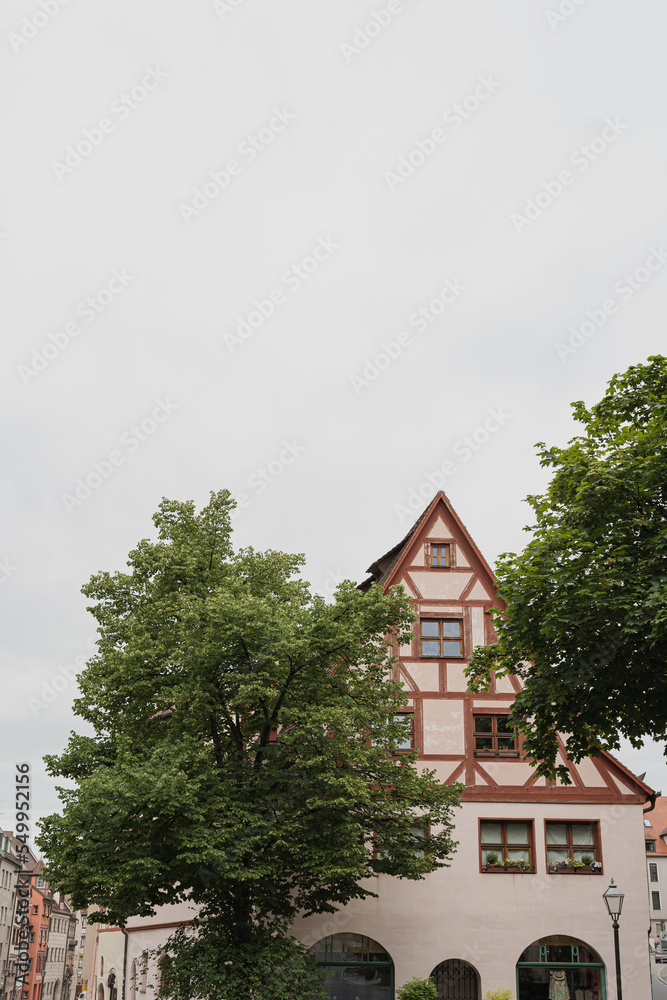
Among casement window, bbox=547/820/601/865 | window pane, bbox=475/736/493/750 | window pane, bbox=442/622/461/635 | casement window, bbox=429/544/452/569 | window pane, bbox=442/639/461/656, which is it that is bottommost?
casement window, bbox=547/820/601/865

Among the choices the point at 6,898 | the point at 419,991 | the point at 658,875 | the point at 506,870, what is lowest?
the point at 419,991

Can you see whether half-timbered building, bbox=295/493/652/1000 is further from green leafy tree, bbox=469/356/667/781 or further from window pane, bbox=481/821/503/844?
green leafy tree, bbox=469/356/667/781

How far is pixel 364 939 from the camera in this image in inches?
1089

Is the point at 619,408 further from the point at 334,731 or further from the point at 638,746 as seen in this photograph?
the point at 334,731

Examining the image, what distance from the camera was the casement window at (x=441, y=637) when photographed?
30.5m

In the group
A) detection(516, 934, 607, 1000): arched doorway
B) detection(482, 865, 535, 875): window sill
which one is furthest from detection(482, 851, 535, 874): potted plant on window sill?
detection(516, 934, 607, 1000): arched doorway

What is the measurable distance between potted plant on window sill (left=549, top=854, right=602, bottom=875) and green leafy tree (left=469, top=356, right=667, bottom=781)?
968cm

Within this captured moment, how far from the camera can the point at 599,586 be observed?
58.4ft

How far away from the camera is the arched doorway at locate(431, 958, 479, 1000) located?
27.2 meters

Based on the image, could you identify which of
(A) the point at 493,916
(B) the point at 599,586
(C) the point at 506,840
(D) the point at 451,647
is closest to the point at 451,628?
(D) the point at 451,647

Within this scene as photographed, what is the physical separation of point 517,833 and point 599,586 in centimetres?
1359

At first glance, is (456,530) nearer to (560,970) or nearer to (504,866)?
(504,866)

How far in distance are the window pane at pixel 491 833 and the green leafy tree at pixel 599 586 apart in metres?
9.52

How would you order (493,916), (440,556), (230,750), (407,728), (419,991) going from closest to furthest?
(230,750) → (407,728) → (419,991) → (493,916) → (440,556)
